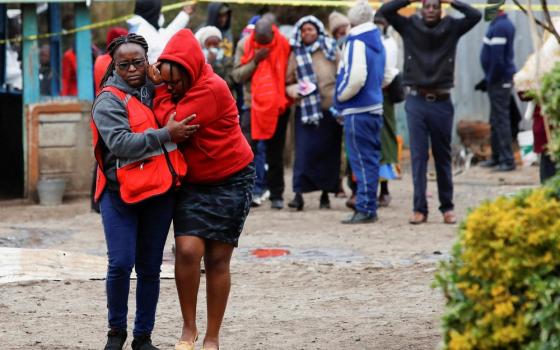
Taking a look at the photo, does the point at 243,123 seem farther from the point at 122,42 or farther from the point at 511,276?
the point at 511,276

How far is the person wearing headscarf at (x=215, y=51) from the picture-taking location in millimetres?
12609

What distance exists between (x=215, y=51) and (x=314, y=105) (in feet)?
3.95

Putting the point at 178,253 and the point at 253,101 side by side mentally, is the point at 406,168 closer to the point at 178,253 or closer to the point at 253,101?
the point at 253,101

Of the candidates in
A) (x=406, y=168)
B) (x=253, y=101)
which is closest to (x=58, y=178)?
(x=253, y=101)

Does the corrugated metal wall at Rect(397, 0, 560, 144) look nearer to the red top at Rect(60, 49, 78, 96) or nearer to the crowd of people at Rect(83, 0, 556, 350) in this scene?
the crowd of people at Rect(83, 0, 556, 350)

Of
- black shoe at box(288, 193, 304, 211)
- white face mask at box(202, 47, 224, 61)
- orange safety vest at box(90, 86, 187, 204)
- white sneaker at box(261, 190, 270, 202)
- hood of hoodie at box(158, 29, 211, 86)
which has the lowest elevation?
white sneaker at box(261, 190, 270, 202)

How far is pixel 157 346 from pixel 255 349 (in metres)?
0.51

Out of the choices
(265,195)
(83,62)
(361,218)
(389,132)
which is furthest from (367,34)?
(83,62)

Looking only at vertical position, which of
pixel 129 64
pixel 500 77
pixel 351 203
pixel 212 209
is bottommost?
pixel 351 203

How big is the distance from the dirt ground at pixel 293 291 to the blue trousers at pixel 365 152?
0.26 metres

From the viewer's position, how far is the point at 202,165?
5.93 meters

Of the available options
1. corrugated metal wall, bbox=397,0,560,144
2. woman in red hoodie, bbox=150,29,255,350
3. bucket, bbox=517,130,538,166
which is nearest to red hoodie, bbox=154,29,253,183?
woman in red hoodie, bbox=150,29,255,350

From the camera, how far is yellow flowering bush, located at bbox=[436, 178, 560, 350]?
165 inches

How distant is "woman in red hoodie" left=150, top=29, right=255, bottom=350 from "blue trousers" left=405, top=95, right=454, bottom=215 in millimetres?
5090
